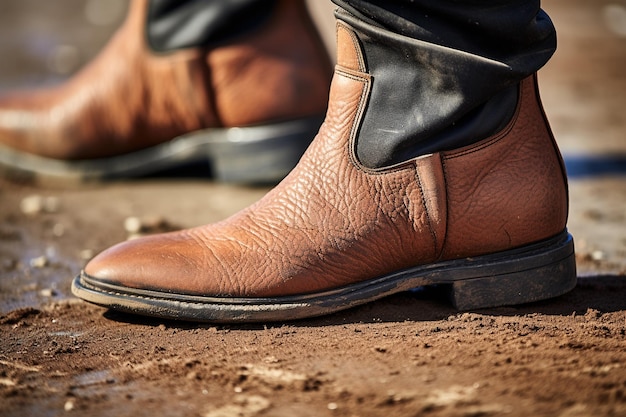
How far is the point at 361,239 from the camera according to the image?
62.8 inches

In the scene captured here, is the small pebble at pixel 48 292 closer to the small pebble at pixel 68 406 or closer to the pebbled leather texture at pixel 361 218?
the pebbled leather texture at pixel 361 218

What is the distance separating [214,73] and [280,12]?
0.29 meters

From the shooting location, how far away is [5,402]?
1.32 m

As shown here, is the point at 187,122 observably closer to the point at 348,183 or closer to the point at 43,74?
the point at 348,183

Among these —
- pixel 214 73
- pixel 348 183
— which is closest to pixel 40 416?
pixel 348 183

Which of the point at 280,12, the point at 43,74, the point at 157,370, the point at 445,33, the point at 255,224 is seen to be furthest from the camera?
the point at 43,74

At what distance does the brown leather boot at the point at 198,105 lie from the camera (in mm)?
2734

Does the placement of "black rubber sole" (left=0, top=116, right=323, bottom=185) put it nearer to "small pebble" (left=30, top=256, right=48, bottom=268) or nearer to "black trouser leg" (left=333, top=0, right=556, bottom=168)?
"small pebble" (left=30, top=256, right=48, bottom=268)

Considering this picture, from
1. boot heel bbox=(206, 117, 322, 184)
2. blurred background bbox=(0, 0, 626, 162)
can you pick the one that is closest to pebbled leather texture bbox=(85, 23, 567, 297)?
boot heel bbox=(206, 117, 322, 184)

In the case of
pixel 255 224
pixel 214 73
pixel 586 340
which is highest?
pixel 214 73

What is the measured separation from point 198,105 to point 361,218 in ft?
4.28

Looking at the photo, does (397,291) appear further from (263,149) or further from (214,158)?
(214,158)

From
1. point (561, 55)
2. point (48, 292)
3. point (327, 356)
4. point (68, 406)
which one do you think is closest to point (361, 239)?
point (327, 356)

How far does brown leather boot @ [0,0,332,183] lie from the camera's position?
8.97 ft
